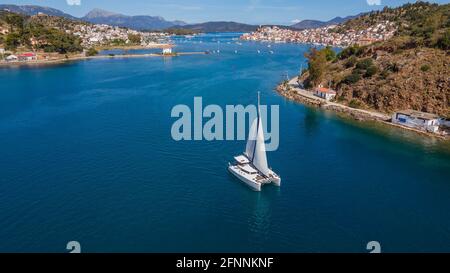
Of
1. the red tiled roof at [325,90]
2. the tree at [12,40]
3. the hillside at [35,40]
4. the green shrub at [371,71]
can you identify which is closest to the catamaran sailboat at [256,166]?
the red tiled roof at [325,90]

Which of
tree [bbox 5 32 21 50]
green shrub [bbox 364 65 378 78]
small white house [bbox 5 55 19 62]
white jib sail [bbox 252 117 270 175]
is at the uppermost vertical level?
tree [bbox 5 32 21 50]

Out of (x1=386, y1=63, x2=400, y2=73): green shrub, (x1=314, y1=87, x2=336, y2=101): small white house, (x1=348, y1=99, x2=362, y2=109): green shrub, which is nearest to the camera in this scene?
(x1=348, y1=99, x2=362, y2=109): green shrub

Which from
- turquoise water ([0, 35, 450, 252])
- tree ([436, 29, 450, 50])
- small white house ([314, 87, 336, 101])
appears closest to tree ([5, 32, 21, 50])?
turquoise water ([0, 35, 450, 252])

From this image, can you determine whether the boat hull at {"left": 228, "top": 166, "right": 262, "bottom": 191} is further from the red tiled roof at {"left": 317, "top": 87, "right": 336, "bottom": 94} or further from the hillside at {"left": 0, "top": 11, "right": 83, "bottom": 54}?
the hillside at {"left": 0, "top": 11, "right": 83, "bottom": 54}

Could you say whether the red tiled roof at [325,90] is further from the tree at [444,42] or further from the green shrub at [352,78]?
the tree at [444,42]

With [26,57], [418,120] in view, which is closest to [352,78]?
[418,120]
